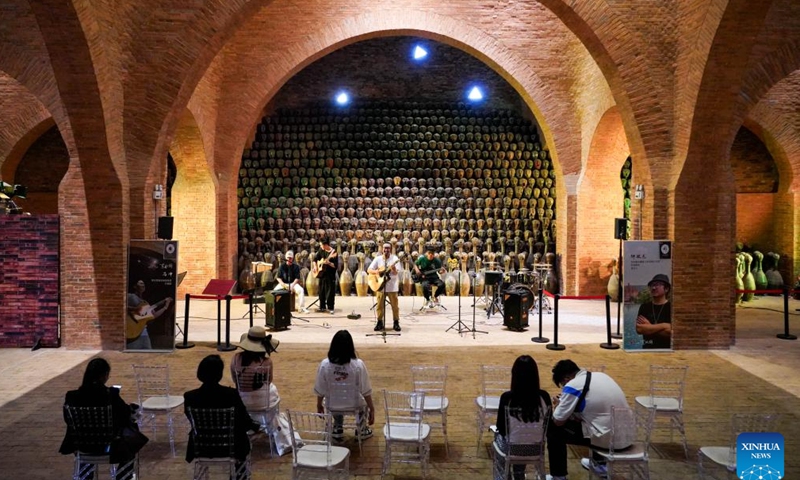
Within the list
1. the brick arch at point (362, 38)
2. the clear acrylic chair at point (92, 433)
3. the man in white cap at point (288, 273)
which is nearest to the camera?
the clear acrylic chair at point (92, 433)

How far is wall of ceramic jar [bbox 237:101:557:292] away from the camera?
15.0m

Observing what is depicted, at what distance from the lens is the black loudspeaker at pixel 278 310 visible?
392 inches

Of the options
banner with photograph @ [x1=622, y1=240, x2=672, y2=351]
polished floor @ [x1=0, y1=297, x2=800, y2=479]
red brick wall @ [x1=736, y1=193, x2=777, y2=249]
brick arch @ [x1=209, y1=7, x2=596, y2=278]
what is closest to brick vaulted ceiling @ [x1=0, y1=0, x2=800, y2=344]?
banner with photograph @ [x1=622, y1=240, x2=672, y2=351]

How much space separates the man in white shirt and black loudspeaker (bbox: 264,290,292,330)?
6.60 m

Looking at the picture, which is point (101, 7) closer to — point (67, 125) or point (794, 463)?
point (67, 125)

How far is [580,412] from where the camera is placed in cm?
411

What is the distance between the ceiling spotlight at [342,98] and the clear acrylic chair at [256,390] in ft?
43.4

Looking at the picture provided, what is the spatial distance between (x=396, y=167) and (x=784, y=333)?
9562mm

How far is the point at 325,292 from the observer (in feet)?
39.2

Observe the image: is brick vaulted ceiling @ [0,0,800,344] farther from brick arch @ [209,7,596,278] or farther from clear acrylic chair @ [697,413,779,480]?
clear acrylic chair @ [697,413,779,480]

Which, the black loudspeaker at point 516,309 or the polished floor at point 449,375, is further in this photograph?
the black loudspeaker at point 516,309

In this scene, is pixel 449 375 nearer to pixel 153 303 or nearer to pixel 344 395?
pixel 344 395

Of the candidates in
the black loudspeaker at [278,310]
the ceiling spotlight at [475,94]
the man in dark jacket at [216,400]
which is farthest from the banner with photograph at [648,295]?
the ceiling spotlight at [475,94]

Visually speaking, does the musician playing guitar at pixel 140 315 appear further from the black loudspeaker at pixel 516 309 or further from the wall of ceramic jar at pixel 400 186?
the wall of ceramic jar at pixel 400 186
